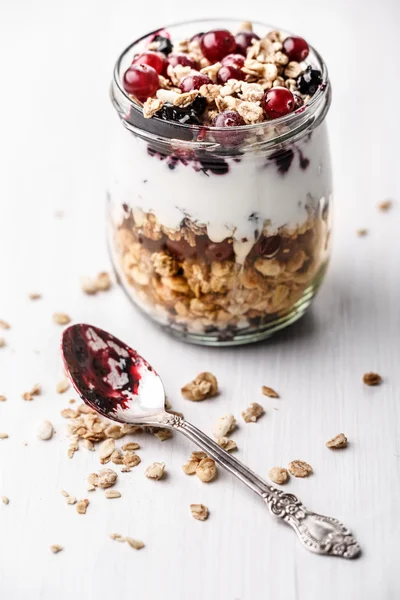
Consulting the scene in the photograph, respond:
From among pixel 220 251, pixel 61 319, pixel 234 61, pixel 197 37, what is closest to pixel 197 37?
pixel 197 37

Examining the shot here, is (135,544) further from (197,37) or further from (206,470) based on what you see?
(197,37)

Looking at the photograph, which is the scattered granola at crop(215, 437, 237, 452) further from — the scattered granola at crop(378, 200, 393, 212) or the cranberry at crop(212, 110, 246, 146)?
the scattered granola at crop(378, 200, 393, 212)

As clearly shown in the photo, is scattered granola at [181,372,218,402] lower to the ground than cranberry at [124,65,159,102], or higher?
lower

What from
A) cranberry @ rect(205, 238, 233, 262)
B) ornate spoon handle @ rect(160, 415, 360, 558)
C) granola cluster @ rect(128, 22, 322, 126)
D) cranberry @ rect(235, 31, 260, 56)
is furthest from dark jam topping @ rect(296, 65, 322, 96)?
ornate spoon handle @ rect(160, 415, 360, 558)

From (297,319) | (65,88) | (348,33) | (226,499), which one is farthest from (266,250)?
(348,33)

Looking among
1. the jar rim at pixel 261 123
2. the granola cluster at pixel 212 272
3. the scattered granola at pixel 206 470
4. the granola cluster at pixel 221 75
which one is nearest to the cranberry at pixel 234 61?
the granola cluster at pixel 221 75

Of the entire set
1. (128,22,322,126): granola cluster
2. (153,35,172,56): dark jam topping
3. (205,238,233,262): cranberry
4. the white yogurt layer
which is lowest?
(205,238,233,262): cranberry
